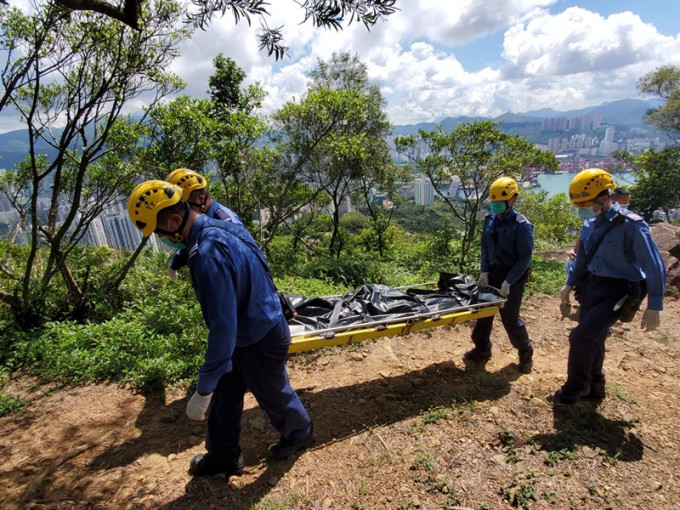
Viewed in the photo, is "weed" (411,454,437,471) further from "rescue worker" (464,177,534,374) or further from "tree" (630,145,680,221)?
"tree" (630,145,680,221)

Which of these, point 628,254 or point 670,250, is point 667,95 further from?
point 628,254

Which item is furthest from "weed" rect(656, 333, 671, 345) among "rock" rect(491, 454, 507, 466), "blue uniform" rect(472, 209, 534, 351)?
"rock" rect(491, 454, 507, 466)

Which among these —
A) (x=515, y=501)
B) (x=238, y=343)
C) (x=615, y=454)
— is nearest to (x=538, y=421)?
(x=615, y=454)

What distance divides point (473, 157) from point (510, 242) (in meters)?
6.09

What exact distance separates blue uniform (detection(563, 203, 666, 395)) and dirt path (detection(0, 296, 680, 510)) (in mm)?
444

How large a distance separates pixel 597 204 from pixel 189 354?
14.1ft

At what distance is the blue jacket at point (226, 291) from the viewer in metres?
1.89

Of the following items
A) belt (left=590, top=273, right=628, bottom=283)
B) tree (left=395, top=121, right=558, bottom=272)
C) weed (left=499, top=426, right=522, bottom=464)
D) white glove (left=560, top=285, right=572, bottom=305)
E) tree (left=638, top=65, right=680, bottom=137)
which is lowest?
weed (left=499, top=426, right=522, bottom=464)

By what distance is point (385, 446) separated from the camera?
2.74 meters

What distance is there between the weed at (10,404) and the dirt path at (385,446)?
0.08 meters

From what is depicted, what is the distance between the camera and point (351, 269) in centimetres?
795

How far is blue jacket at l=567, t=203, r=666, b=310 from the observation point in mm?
2721

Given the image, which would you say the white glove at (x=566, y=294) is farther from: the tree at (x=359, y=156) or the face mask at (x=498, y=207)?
the tree at (x=359, y=156)

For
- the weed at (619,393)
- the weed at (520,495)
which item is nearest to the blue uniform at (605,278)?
the weed at (619,393)
